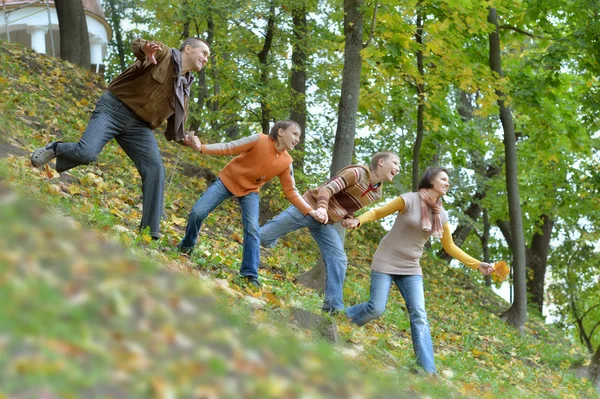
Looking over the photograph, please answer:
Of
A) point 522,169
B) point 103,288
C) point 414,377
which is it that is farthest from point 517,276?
point 103,288

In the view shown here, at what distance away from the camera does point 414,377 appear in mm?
6555

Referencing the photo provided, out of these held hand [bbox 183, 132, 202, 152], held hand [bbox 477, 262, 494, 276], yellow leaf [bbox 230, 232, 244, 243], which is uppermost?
held hand [bbox 183, 132, 202, 152]

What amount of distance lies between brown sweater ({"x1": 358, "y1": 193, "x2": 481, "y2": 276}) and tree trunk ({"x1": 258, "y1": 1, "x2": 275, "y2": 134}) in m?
7.85

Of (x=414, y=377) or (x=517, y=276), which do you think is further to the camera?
(x=517, y=276)

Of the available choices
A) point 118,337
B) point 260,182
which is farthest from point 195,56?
point 118,337

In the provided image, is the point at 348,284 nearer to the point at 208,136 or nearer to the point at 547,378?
the point at 547,378

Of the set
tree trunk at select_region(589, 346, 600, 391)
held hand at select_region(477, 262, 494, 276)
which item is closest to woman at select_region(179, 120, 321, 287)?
held hand at select_region(477, 262, 494, 276)

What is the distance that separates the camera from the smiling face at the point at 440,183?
752 cm

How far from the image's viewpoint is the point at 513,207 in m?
16.3

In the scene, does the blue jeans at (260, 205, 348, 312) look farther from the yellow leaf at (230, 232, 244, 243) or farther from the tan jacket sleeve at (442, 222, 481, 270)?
the yellow leaf at (230, 232, 244, 243)

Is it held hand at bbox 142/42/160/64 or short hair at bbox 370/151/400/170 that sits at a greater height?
held hand at bbox 142/42/160/64

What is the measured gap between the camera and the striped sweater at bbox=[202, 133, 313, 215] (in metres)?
7.74

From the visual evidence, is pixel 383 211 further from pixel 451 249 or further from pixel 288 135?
pixel 288 135

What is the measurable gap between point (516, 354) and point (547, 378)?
118cm
